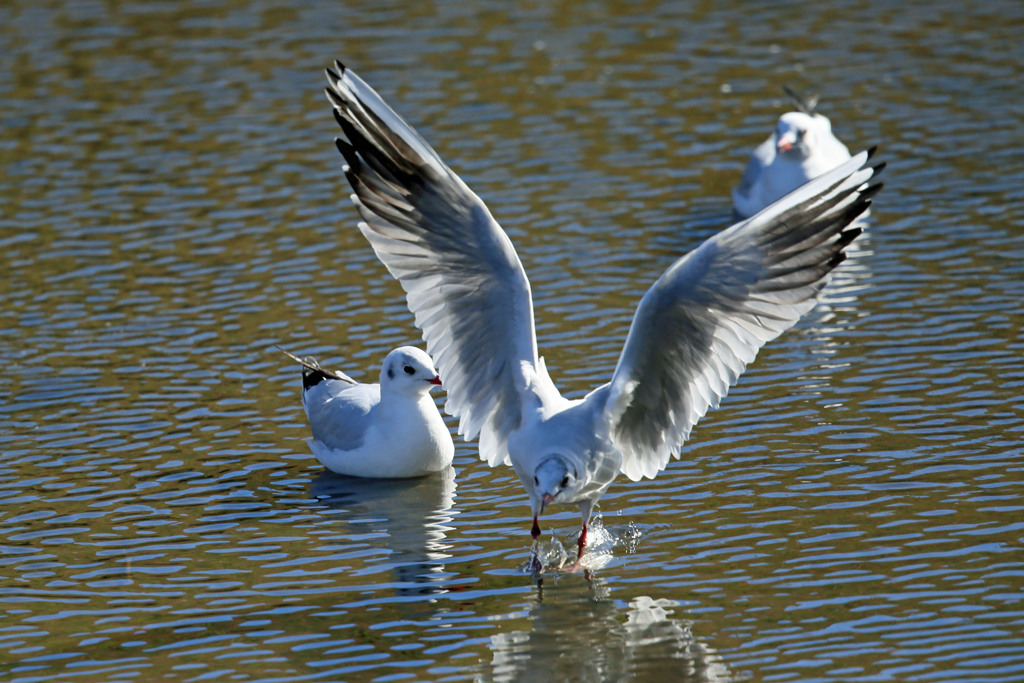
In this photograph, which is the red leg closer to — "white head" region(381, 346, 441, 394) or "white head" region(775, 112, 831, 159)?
"white head" region(381, 346, 441, 394)

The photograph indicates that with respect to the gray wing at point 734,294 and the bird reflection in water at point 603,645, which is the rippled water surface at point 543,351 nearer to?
the bird reflection in water at point 603,645

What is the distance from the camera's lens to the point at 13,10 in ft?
68.7

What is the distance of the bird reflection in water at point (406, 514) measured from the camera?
6.95 m

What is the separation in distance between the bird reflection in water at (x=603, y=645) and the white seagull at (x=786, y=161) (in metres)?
6.26

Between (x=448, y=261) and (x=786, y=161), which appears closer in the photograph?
(x=448, y=261)

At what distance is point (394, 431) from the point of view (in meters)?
8.18

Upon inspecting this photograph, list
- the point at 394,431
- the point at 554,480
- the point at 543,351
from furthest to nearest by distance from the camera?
the point at 543,351 → the point at 394,431 → the point at 554,480

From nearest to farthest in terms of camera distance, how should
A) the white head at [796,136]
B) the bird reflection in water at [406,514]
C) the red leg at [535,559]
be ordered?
1. the red leg at [535,559]
2. the bird reflection in water at [406,514]
3. the white head at [796,136]

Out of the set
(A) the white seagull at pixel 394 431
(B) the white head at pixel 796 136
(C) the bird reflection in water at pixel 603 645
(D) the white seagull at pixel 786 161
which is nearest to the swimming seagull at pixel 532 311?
(C) the bird reflection in water at pixel 603 645

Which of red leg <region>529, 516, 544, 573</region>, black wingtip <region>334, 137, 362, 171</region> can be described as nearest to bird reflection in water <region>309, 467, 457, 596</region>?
red leg <region>529, 516, 544, 573</region>

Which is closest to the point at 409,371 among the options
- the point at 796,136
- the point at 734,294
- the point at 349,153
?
the point at 349,153

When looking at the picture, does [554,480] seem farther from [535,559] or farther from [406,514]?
[406,514]

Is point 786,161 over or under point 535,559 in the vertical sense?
over

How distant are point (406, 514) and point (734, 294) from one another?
2313 millimetres
